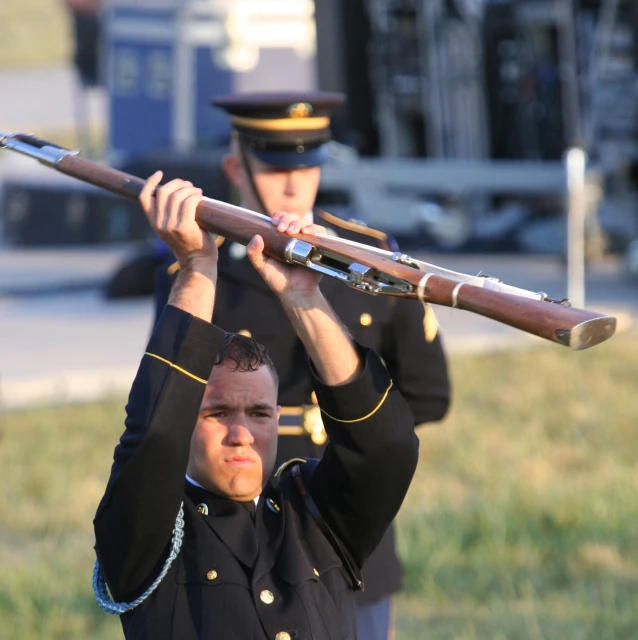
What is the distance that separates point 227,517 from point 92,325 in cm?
975

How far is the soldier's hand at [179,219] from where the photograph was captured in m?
2.49

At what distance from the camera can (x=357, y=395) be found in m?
2.51

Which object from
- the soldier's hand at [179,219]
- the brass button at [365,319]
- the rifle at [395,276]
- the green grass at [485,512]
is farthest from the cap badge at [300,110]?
the green grass at [485,512]

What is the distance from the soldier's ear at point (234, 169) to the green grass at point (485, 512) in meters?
2.14

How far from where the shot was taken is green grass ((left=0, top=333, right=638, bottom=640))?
5.52 meters

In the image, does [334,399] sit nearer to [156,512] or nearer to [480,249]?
[156,512]

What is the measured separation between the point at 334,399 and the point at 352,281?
24 cm

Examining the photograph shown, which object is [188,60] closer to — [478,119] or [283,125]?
[478,119]

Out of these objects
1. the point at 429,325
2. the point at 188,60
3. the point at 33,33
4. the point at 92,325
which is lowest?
the point at 92,325

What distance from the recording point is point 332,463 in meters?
2.62

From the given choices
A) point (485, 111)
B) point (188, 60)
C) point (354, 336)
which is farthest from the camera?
point (188, 60)

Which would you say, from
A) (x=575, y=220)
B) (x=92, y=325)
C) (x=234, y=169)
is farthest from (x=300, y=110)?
(x=92, y=325)

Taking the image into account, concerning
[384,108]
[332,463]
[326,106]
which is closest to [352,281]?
[332,463]

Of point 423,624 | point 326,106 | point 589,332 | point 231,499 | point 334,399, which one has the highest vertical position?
point 326,106
